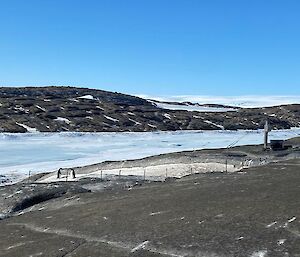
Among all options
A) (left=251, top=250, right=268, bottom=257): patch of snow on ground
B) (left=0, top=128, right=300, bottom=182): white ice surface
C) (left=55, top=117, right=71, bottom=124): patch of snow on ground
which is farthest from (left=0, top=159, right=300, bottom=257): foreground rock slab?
(left=55, top=117, right=71, bottom=124): patch of snow on ground

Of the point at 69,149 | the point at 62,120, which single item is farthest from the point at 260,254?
the point at 62,120

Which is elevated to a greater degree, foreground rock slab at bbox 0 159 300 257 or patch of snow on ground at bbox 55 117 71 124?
patch of snow on ground at bbox 55 117 71 124

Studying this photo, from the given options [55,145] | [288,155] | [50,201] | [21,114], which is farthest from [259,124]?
[50,201]

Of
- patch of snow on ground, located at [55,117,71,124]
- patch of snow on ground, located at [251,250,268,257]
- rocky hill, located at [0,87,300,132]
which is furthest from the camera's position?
patch of snow on ground, located at [55,117,71,124]

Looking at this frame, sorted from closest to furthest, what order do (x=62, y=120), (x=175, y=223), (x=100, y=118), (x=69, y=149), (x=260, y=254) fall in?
(x=260, y=254) → (x=175, y=223) → (x=69, y=149) → (x=62, y=120) → (x=100, y=118)

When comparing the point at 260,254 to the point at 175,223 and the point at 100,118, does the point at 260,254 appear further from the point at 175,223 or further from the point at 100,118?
the point at 100,118

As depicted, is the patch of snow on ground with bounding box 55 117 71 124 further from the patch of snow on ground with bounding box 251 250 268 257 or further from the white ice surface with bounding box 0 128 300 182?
the patch of snow on ground with bounding box 251 250 268 257

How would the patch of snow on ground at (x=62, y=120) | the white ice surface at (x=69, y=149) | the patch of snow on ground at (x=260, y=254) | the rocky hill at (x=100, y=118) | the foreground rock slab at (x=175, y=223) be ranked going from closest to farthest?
the patch of snow on ground at (x=260, y=254), the foreground rock slab at (x=175, y=223), the white ice surface at (x=69, y=149), the rocky hill at (x=100, y=118), the patch of snow on ground at (x=62, y=120)

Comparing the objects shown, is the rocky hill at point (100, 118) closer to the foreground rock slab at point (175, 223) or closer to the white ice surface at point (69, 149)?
the white ice surface at point (69, 149)

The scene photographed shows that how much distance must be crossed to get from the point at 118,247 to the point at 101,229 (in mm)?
1206

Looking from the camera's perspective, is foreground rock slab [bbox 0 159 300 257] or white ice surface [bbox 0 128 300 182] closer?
foreground rock slab [bbox 0 159 300 257]

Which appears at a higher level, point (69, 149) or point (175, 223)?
point (175, 223)

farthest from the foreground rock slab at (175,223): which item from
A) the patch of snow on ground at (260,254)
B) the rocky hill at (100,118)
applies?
the rocky hill at (100,118)

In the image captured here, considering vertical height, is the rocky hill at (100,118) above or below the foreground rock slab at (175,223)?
above
